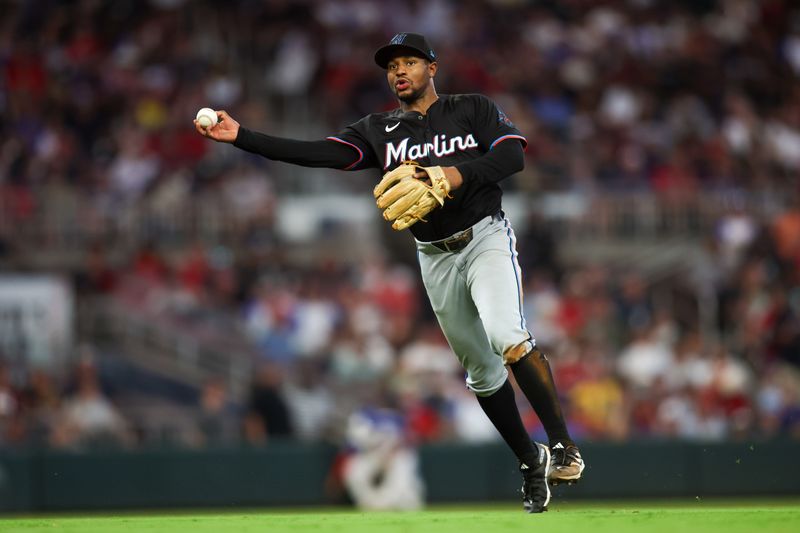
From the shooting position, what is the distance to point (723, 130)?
1527 cm

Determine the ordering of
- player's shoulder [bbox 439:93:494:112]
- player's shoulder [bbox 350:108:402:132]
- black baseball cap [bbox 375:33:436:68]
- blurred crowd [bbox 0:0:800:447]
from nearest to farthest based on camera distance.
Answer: black baseball cap [bbox 375:33:436:68] → player's shoulder [bbox 439:93:494:112] → player's shoulder [bbox 350:108:402:132] → blurred crowd [bbox 0:0:800:447]

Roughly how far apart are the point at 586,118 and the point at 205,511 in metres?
6.63

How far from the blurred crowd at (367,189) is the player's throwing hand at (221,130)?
609 centimetres

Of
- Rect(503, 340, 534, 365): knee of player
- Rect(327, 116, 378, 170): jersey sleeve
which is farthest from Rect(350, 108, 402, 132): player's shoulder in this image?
Rect(503, 340, 534, 365): knee of player

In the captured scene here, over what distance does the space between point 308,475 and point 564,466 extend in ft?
21.4

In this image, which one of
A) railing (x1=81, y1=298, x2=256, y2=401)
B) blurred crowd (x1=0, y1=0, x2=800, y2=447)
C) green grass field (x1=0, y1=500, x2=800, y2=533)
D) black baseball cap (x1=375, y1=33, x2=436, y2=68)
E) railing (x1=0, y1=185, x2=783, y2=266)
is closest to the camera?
green grass field (x1=0, y1=500, x2=800, y2=533)

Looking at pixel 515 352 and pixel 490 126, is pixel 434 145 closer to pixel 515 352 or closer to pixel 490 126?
pixel 490 126

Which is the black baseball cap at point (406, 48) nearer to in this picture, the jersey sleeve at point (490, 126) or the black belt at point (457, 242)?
the jersey sleeve at point (490, 126)

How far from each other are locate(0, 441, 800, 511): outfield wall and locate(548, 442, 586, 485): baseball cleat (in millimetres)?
5988

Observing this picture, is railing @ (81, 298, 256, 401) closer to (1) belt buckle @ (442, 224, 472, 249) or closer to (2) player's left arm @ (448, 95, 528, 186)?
(1) belt buckle @ (442, 224, 472, 249)

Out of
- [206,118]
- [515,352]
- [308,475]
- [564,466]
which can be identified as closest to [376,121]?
[206,118]

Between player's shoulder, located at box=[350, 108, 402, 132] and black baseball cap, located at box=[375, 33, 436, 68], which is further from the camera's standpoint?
player's shoulder, located at box=[350, 108, 402, 132]

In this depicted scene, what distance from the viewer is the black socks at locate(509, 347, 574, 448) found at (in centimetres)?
589

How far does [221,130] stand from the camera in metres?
5.95
